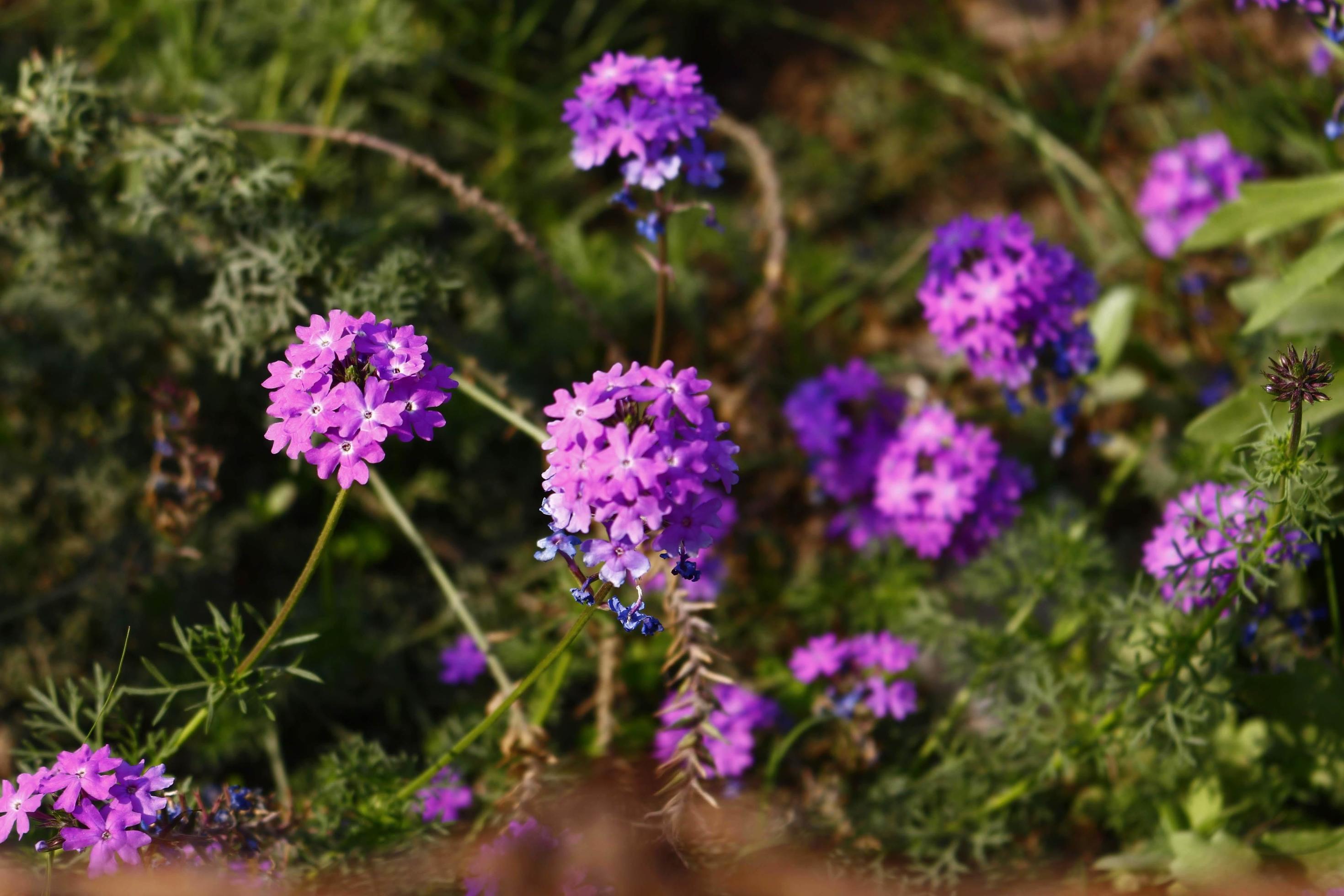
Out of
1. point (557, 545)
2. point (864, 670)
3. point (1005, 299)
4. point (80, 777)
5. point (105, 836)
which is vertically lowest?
point (105, 836)

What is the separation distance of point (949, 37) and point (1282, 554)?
3.22 meters

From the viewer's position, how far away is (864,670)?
3576 mm

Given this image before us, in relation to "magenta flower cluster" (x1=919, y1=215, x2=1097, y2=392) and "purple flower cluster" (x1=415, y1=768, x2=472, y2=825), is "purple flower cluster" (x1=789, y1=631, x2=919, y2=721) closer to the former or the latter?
"magenta flower cluster" (x1=919, y1=215, x2=1097, y2=392)

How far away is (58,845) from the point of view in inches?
93.4

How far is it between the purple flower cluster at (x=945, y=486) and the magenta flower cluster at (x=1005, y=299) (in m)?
0.22

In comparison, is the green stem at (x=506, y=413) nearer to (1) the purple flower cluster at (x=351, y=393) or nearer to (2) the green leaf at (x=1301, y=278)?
(1) the purple flower cluster at (x=351, y=393)

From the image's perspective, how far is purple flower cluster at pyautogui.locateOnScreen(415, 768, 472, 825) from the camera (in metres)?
3.12

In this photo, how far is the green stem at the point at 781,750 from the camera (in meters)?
3.23

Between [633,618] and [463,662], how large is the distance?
162cm

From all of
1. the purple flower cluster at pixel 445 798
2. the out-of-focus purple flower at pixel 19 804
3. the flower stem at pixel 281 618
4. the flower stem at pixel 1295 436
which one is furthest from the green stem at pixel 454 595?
the flower stem at pixel 1295 436

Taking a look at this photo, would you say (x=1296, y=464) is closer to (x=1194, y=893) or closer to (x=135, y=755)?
(x=1194, y=893)

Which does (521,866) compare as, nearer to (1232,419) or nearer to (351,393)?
(351,393)

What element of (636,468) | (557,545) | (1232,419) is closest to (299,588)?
(557,545)

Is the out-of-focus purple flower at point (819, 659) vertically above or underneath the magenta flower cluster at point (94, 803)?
above
